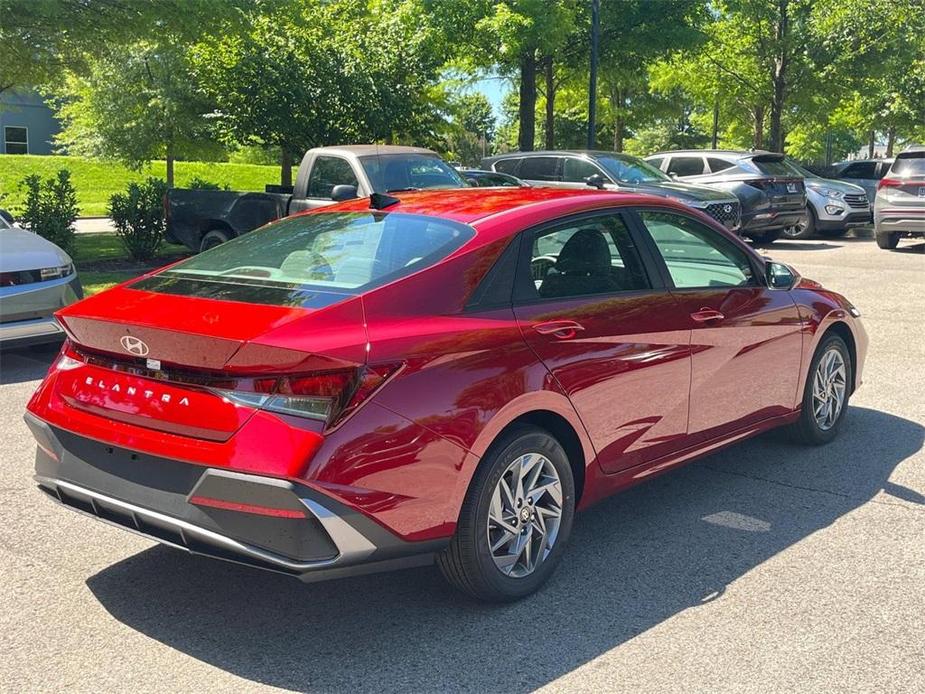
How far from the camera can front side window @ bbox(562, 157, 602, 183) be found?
16719 mm

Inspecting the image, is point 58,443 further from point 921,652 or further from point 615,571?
point 921,652

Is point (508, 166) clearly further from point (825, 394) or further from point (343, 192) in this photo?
point (825, 394)

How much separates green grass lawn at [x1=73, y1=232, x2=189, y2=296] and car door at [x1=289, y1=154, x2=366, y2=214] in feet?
8.43

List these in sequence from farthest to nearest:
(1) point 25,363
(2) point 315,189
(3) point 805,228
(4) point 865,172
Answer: (4) point 865,172 < (3) point 805,228 < (2) point 315,189 < (1) point 25,363

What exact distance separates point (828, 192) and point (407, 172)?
464 inches

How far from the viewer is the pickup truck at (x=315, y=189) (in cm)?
1218

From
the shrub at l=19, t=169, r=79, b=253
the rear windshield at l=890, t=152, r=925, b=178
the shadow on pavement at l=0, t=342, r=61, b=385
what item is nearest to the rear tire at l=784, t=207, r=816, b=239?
the rear windshield at l=890, t=152, r=925, b=178

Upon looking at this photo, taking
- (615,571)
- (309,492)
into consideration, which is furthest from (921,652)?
(309,492)

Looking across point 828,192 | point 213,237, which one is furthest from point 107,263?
point 828,192

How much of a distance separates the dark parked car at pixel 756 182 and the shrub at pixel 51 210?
1116 centimetres

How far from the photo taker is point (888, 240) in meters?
18.5

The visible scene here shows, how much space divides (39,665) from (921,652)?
9.93 ft

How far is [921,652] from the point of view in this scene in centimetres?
351

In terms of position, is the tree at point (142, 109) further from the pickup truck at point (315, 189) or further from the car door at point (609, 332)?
the car door at point (609, 332)
